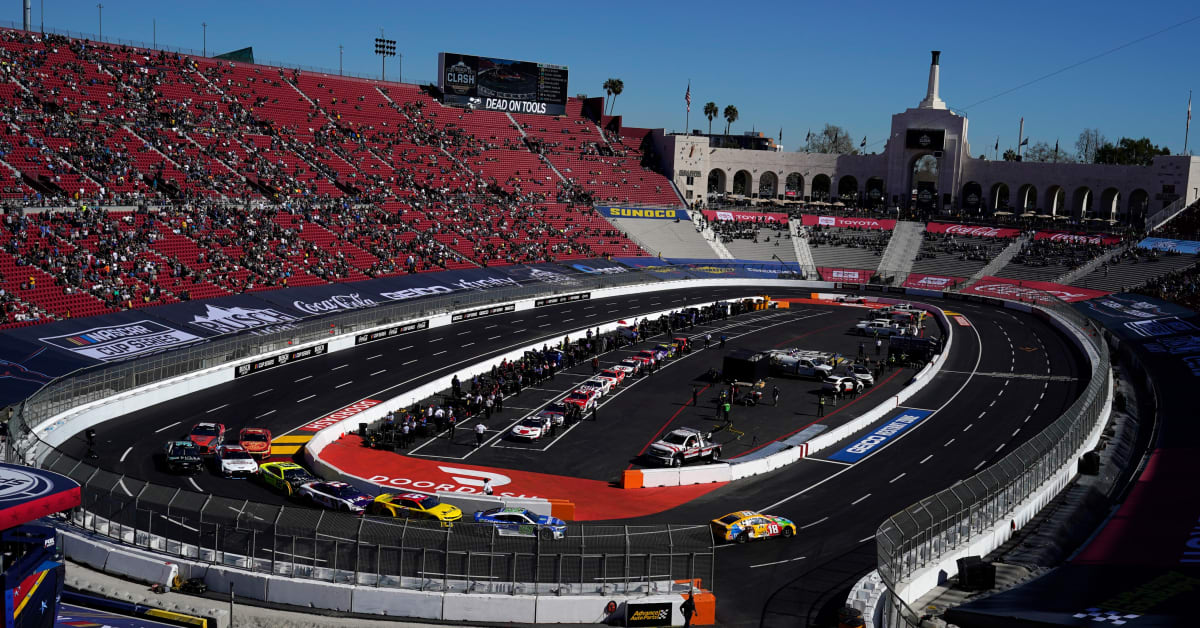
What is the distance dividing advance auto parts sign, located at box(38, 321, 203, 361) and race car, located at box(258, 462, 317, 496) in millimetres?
16066

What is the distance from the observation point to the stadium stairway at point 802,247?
10169 cm

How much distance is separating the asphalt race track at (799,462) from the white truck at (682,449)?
6.78 feet

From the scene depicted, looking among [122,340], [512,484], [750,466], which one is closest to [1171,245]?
[750,466]

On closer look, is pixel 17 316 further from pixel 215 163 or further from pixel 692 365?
pixel 692 365

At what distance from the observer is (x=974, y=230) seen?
108m

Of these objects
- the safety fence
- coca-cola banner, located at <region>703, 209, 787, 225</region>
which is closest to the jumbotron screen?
coca-cola banner, located at <region>703, 209, 787, 225</region>

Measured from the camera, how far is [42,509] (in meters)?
14.9

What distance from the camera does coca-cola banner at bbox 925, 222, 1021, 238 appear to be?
105375 millimetres

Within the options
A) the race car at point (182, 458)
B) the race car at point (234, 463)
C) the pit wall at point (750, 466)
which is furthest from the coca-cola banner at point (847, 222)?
the race car at point (182, 458)

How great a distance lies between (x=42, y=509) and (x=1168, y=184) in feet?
372

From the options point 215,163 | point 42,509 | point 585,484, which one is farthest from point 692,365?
point 42,509

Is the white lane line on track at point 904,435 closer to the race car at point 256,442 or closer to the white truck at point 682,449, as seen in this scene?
the white truck at point 682,449

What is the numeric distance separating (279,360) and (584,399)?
1673 cm

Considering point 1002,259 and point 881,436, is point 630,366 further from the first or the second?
point 1002,259
